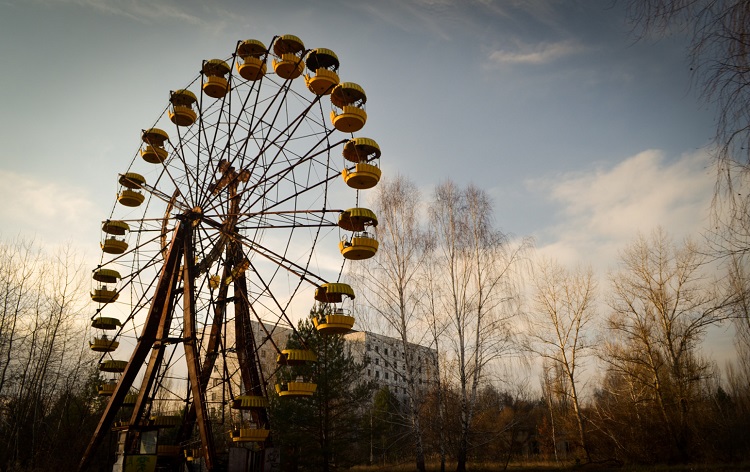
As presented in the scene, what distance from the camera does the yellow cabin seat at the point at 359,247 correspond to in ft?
48.9

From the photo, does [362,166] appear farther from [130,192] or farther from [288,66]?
[130,192]

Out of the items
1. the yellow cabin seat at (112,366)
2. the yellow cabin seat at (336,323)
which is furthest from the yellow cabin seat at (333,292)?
the yellow cabin seat at (112,366)

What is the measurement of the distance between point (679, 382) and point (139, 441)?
25958mm

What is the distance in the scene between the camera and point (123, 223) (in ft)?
65.3

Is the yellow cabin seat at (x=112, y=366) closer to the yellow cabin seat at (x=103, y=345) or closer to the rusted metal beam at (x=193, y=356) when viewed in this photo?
the yellow cabin seat at (x=103, y=345)

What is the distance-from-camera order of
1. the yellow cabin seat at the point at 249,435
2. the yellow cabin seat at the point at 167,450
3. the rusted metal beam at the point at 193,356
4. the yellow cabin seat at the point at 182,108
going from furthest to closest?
the yellow cabin seat at the point at 182,108 → the yellow cabin seat at the point at 167,450 → the yellow cabin seat at the point at 249,435 → the rusted metal beam at the point at 193,356

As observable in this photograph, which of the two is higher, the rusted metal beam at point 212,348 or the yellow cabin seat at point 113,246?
the yellow cabin seat at point 113,246

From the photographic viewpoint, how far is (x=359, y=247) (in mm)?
14898

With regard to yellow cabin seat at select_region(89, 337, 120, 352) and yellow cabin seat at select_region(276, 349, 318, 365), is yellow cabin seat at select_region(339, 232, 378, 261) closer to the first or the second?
yellow cabin seat at select_region(276, 349, 318, 365)

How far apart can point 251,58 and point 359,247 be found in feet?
29.9

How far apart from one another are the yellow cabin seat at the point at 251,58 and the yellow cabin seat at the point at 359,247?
7960 mm

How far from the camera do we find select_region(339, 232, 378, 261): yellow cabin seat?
14.9 meters

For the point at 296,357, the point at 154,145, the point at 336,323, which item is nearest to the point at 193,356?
the point at 296,357

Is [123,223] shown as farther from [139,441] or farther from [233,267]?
[139,441]
